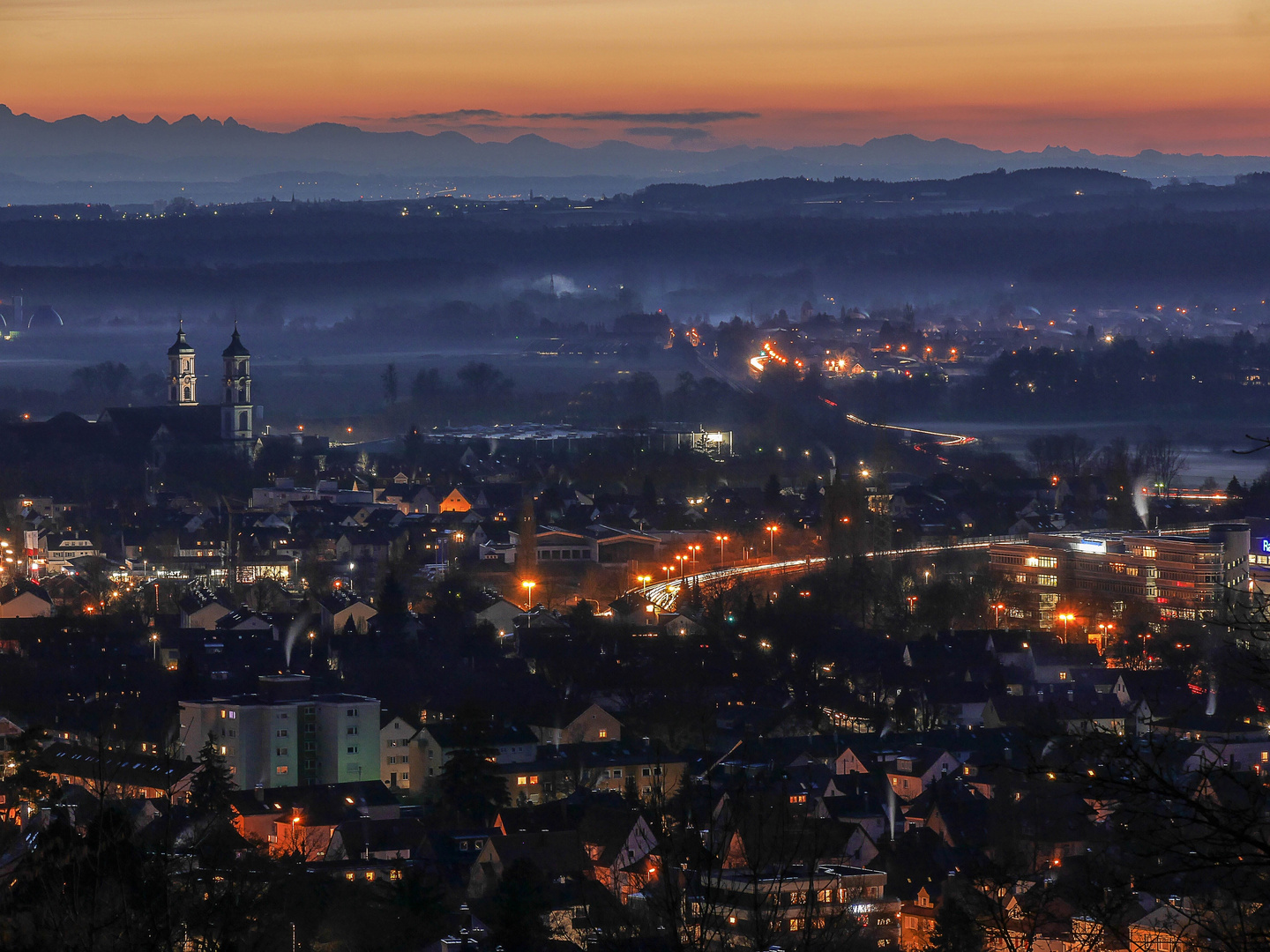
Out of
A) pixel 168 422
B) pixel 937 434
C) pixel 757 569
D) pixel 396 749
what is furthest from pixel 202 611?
pixel 937 434

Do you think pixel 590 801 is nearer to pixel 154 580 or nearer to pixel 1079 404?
pixel 154 580

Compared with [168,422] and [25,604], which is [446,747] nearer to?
[25,604]

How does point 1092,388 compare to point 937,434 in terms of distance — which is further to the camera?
point 1092,388

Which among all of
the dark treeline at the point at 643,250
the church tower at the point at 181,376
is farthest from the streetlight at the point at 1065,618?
the dark treeline at the point at 643,250

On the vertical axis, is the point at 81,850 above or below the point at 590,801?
above

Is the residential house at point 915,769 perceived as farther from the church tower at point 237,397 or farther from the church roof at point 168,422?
the church tower at point 237,397

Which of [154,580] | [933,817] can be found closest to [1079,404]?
[154,580]
